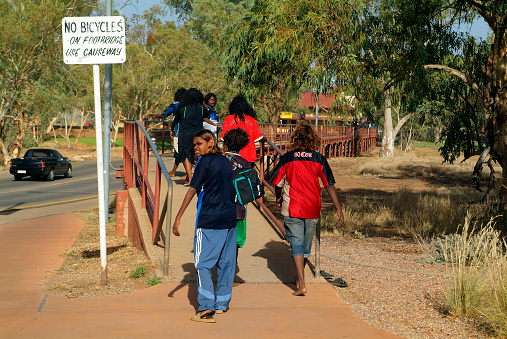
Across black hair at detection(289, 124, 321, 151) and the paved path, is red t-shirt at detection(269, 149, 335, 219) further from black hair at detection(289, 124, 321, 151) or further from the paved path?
the paved path

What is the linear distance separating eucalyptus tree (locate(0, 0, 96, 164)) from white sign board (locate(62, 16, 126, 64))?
99.7ft

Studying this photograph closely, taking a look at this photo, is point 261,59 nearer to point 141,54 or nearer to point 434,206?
point 434,206

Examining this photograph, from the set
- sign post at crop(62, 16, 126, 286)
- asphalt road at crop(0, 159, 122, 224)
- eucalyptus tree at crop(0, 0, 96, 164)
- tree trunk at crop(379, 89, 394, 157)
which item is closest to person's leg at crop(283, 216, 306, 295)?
sign post at crop(62, 16, 126, 286)

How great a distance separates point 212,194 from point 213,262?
1.92 ft

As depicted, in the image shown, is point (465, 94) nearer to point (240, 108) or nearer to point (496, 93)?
point (496, 93)

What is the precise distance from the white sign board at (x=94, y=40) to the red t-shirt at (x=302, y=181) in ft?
6.88

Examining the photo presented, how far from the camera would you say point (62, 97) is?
129ft

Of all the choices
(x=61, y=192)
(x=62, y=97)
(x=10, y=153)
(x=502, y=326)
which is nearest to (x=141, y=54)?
(x=62, y=97)

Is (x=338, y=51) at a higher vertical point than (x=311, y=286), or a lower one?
higher

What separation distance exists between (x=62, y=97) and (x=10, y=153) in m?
4.94

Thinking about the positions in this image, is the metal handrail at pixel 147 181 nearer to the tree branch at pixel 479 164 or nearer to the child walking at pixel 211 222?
the child walking at pixel 211 222

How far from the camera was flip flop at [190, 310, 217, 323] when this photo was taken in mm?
5003

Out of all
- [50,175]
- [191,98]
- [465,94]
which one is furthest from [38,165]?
[465,94]

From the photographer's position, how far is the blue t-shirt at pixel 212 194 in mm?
5143
